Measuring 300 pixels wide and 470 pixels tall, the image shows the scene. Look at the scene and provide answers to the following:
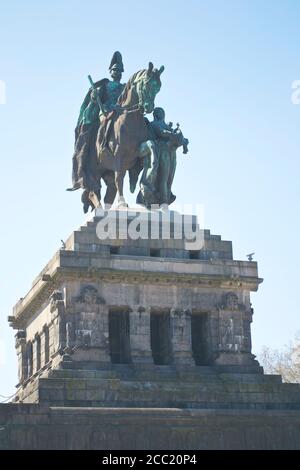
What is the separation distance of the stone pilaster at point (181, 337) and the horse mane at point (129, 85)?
10.4 m

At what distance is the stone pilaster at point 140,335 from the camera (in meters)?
52.2

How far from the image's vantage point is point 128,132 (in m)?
56.6

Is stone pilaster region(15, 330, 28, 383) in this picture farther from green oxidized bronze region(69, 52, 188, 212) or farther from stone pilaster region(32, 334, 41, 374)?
green oxidized bronze region(69, 52, 188, 212)

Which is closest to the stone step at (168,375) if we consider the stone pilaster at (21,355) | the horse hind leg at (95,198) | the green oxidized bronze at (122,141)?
the green oxidized bronze at (122,141)

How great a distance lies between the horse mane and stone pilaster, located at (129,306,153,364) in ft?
33.8

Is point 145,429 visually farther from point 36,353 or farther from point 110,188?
point 110,188

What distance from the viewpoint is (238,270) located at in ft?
179

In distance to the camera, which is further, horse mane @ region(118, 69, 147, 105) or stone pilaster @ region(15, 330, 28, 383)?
stone pilaster @ region(15, 330, 28, 383)

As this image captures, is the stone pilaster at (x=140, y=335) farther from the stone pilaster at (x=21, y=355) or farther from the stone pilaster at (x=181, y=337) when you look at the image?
the stone pilaster at (x=21, y=355)

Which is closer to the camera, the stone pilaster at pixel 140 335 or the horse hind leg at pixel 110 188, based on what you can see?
the stone pilaster at pixel 140 335

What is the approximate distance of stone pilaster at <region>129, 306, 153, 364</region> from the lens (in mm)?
52188

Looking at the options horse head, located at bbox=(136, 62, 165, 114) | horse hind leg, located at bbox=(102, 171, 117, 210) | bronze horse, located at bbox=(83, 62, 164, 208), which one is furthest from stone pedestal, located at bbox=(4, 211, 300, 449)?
horse head, located at bbox=(136, 62, 165, 114)

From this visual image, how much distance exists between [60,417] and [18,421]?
1.58 m
